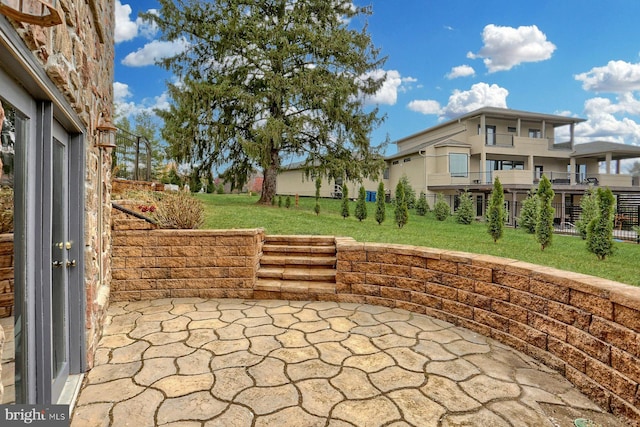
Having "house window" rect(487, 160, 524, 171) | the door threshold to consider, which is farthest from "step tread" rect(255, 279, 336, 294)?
"house window" rect(487, 160, 524, 171)

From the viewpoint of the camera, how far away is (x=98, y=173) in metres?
3.41

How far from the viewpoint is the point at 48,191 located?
1.96 m

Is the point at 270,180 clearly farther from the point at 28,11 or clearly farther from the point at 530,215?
the point at 28,11

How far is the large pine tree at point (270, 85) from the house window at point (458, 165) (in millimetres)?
7586

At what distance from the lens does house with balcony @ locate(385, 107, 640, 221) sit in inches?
→ 811

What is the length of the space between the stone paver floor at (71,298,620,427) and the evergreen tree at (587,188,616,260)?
19.0ft

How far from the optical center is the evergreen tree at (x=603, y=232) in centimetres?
719

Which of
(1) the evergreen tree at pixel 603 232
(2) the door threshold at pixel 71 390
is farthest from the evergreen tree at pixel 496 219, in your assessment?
(2) the door threshold at pixel 71 390

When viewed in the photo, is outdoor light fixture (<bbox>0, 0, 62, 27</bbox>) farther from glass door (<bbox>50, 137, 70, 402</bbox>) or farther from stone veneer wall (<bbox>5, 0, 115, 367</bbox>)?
glass door (<bbox>50, 137, 70, 402</bbox>)

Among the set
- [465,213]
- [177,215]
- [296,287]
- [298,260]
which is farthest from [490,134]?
[177,215]

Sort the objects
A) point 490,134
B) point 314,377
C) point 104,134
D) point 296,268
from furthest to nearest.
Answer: point 490,134 → point 296,268 → point 104,134 → point 314,377

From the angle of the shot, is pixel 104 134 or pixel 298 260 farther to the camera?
pixel 298 260

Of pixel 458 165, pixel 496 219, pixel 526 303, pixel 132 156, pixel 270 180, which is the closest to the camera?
pixel 526 303

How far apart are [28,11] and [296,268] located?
4.38m
